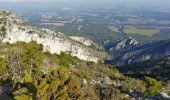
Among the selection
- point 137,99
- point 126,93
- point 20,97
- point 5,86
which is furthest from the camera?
point 126,93

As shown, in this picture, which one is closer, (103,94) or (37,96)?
(37,96)

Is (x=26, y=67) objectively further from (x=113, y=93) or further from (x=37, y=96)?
(x=37, y=96)

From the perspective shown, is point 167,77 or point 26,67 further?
point 167,77

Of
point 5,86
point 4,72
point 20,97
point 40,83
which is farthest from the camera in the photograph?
point 4,72

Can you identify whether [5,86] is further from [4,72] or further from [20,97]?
[20,97]

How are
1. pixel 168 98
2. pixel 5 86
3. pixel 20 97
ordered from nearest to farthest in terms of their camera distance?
1. pixel 20 97
2. pixel 5 86
3. pixel 168 98

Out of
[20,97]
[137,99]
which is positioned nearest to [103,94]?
[137,99]

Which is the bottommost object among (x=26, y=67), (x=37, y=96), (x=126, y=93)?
(x=126, y=93)

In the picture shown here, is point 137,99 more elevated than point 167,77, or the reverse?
point 137,99

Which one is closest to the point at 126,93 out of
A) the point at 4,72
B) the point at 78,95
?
the point at 4,72

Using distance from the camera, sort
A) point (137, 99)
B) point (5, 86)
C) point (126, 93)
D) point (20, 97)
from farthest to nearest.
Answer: point (126, 93) < point (137, 99) < point (5, 86) < point (20, 97)
